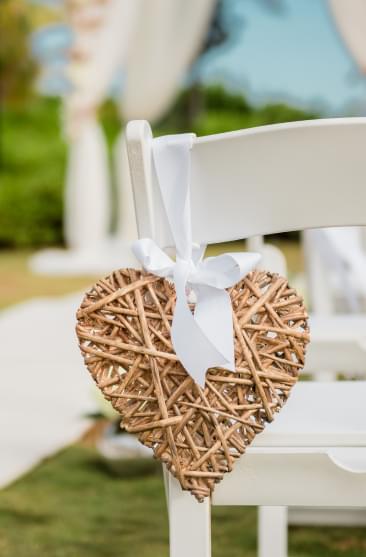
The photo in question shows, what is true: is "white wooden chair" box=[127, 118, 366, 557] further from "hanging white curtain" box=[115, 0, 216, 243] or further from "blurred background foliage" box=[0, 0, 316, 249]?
"blurred background foliage" box=[0, 0, 316, 249]

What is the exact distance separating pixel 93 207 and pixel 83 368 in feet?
13.5

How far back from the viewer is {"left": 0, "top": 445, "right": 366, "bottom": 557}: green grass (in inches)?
76.5

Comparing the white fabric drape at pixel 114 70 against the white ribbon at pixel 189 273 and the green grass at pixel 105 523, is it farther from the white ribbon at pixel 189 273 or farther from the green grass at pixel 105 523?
the white ribbon at pixel 189 273

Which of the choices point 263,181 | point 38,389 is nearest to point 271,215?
point 263,181

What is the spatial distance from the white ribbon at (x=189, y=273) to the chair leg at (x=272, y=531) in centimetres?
73

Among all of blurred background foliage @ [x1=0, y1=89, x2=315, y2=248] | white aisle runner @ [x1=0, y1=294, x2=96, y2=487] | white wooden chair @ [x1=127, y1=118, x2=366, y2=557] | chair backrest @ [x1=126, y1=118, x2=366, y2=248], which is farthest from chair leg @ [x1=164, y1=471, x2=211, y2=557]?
blurred background foliage @ [x1=0, y1=89, x2=315, y2=248]

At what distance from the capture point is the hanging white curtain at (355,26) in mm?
5555

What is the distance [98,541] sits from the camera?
2012 millimetres

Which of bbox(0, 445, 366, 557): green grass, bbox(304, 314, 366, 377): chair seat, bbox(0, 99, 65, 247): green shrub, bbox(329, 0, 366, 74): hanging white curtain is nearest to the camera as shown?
bbox(304, 314, 366, 377): chair seat

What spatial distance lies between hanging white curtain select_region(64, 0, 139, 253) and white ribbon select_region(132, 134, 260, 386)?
6.94m

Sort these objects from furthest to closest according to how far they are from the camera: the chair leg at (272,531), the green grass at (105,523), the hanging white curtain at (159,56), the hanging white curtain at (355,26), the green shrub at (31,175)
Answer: the green shrub at (31,175)
the hanging white curtain at (159,56)
the hanging white curtain at (355,26)
the green grass at (105,523)
the chair leg at (272,531)

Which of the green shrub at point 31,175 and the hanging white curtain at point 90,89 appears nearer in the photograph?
the hanging white curtain at point 90,89

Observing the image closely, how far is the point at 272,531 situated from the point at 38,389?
2112mm

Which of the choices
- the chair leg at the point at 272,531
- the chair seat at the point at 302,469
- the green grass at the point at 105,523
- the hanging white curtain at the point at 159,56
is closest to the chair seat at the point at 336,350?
the chair leg at the point at 272,531
